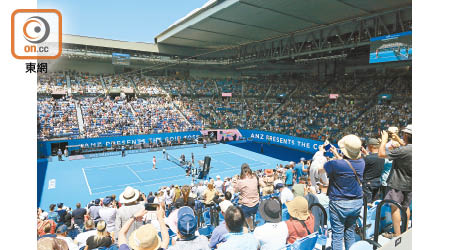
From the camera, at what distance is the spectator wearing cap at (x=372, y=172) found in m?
5.50

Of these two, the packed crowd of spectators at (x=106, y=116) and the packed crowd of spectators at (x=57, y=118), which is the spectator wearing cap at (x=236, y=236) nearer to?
the packed crowd of spectators at (x=57, y=118)

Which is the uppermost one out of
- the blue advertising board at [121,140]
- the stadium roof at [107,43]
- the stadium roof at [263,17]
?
the stadium roof at [107,43]

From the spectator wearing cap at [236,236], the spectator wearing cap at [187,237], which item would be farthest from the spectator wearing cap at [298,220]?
the spectator wearing cap at [187,237]

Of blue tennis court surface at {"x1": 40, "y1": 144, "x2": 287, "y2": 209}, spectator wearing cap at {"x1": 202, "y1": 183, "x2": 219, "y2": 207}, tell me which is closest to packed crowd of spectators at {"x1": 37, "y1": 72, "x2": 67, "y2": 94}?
blue tennis court surface at {"x1": 40, "y1": 144, "x2": 287, "y2": 209}

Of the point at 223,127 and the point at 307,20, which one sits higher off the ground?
A: the point at 307,20

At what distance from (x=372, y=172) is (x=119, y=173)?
69.8 feet

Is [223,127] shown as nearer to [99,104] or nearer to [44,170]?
[99,104]

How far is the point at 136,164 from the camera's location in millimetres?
25938

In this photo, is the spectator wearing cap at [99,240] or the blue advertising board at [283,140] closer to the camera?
the spectator wearing cap at [99,240]

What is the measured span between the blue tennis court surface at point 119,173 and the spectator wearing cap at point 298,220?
1554cm

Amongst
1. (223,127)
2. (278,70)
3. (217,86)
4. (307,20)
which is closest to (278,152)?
(223,127)

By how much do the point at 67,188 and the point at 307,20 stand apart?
78.7ft

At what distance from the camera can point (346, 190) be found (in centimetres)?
421

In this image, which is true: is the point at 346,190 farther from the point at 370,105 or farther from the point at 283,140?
the point at 370,105
